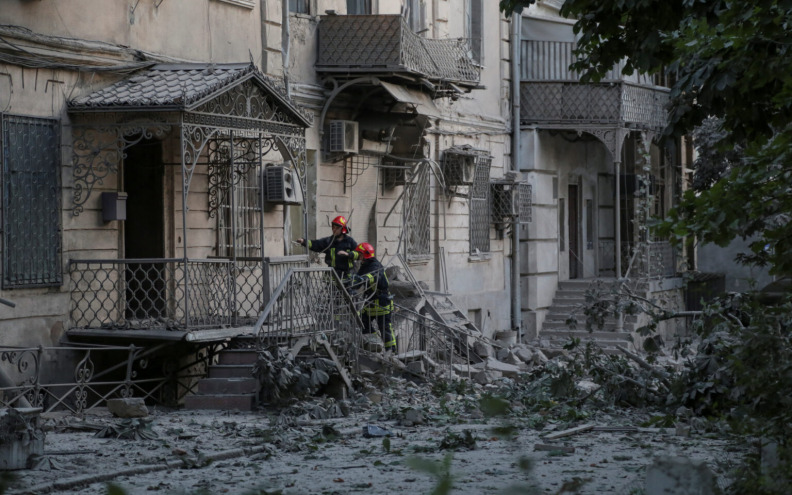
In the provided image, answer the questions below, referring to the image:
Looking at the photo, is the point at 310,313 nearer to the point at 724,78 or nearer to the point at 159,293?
the point at 159,293

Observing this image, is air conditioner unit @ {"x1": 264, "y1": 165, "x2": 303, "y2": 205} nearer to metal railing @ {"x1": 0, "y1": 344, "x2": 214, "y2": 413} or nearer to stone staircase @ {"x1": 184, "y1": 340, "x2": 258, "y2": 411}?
metal railing @ {"x1": 0, "y1": 344, "x2": 214, "y2": 413}

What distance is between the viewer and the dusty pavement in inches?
338

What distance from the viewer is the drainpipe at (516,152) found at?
76.3ft

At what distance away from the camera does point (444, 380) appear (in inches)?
630

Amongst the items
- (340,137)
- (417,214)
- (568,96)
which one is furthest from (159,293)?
(568,96)

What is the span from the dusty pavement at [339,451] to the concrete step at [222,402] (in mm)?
190

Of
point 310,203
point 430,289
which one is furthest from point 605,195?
point 310,203

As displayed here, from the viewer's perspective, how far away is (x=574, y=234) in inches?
1033

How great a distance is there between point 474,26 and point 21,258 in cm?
1226

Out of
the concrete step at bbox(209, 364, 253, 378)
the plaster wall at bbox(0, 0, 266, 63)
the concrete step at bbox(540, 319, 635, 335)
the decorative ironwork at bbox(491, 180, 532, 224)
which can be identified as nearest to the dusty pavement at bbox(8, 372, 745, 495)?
the concrete step at bbox(209, 364, 253, 378)

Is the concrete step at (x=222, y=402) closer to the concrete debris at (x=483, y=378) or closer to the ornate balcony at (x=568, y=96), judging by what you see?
the concrete debris at (x=483, y=378)

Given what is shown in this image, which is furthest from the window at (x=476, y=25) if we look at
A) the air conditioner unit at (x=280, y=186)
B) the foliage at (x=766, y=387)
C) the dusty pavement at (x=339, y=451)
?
the foliage at (x=766, y=387)

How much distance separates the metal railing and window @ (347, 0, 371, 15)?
6.47 meters

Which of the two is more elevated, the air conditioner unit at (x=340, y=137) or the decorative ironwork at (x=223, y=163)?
the air conditioner unit at (x=340, y=137)
